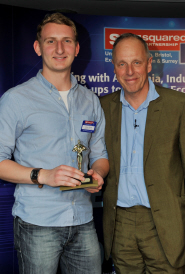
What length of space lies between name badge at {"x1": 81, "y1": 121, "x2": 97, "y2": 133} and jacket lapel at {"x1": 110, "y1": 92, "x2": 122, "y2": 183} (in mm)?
326

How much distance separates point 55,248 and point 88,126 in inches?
36.1

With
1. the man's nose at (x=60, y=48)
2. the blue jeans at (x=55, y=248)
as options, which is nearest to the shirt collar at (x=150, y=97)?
the man's nose at (x=60, y=48)

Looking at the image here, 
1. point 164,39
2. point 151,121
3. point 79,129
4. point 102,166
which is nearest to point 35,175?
point 79,129

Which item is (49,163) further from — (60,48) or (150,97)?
(150,97)

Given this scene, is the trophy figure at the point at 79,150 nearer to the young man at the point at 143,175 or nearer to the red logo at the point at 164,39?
the young man at the point at 143,175

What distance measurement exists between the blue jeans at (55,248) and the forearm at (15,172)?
0.30 metres

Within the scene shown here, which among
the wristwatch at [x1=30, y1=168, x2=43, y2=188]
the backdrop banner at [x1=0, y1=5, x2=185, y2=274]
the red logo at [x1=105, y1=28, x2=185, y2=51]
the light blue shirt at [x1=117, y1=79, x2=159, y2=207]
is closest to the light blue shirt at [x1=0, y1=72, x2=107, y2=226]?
the wristwatch at [x1=30, y1=168, x2=43, y2=188]

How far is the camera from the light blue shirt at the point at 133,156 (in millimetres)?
2607

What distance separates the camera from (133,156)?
105 inches

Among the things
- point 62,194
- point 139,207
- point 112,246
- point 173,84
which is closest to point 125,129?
point 139,207

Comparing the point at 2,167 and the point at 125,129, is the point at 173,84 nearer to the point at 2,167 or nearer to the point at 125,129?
the point at 125,129

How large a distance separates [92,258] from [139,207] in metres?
0.58

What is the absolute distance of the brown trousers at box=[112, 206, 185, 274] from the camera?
2.61 meters

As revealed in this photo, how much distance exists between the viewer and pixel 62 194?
2.25 meters
